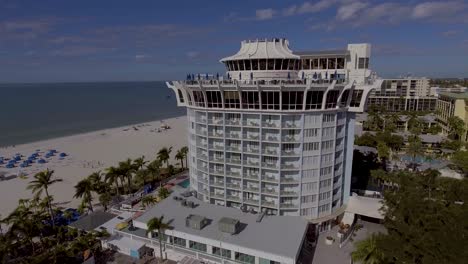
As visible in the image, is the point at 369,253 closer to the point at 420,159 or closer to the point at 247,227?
the point at 247,227

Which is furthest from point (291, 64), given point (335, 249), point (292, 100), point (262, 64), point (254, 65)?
point (335, 249)

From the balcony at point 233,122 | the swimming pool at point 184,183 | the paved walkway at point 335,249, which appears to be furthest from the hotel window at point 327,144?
the swimming pool at point 184,183

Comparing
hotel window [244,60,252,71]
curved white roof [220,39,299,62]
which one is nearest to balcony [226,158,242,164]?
hotel window [244,60,252,71]

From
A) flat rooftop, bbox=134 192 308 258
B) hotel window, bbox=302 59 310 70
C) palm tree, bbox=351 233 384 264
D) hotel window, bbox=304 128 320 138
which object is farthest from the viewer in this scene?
hotel window, bbox=302 59 310 70

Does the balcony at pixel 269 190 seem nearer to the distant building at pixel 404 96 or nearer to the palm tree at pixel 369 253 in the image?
the palm tree at pixel 369 253

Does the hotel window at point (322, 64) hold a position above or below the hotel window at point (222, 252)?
above

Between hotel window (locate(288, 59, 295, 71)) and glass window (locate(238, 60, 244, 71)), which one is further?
glass window (locate(238, 60, 244, 71))

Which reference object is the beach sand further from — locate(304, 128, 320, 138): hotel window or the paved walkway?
locate(304, 128, 320, 138): hotel window

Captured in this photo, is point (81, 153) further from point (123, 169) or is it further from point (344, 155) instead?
point (344, 155)
